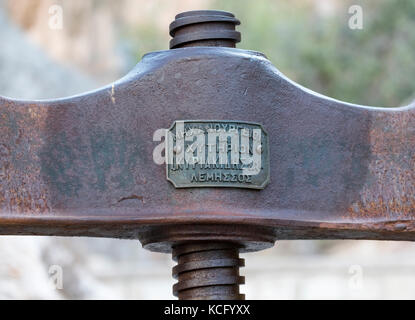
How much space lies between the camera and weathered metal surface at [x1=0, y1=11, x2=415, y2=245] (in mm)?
2473

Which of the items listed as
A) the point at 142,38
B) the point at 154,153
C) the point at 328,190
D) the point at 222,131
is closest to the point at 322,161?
the point at 328,190

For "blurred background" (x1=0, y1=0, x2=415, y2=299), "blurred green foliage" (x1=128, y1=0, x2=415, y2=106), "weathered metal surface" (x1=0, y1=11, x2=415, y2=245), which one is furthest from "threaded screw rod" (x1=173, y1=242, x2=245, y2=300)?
"blurred green foliage" (x1=128, y1=0, x2=415, y2=106)

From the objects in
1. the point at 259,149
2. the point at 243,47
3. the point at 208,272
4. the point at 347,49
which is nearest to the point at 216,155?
the point at 259,149

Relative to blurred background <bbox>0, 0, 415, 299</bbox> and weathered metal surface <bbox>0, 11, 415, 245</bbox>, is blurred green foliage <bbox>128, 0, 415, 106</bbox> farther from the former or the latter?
weathered metal surface <bbox>0, 11, 415, 245</bbox>

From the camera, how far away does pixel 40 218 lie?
8.06ft

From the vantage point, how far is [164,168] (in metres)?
2.50

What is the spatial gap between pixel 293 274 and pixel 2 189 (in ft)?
24.7

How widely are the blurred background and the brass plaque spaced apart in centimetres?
185

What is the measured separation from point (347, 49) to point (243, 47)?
92.1 inches

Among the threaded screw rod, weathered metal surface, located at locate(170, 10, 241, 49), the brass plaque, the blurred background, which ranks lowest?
the threaded screw rod

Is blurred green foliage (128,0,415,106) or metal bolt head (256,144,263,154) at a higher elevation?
blurred green foliage (128,0,415,106)

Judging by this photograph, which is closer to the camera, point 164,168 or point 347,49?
point 164,168

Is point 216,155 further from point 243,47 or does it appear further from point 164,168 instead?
point 243,47

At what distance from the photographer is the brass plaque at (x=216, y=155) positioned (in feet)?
8.19
